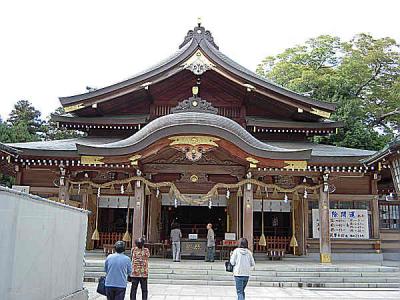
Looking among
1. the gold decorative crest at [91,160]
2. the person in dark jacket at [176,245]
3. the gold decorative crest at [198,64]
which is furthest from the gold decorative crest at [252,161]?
the gold decorative crest at [91,160]

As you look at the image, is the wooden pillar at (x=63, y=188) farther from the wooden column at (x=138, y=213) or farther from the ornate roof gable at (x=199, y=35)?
the ornate roof gable at (x=199, y=35)

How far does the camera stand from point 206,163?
623 inches

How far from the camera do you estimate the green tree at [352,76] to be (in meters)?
31.5

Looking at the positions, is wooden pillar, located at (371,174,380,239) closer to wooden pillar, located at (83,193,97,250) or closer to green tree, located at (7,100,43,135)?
wooden pillar, located at (83,193,97,250)

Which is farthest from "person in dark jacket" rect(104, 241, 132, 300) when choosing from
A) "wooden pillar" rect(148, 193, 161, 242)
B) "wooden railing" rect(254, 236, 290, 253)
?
"wooden railing" rect(254, 236, 290, 253)

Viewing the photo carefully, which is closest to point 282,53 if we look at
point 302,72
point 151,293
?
point 302,72

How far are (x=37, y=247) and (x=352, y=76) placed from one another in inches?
1302

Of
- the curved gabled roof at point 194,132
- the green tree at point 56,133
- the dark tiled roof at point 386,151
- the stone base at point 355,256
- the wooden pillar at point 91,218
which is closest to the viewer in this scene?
the dark tiled roof at point 386,151

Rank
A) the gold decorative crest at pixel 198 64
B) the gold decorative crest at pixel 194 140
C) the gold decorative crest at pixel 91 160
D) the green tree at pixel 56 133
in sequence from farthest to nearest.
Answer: the green tree at pixel 56 133 < the gold decorative crest at pixel 198 64 < the gold decorative crest at pixel 91 160 < the gold decorative crest at pixel 194 140

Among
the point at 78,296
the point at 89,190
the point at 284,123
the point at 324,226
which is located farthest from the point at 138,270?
the point at 284,123

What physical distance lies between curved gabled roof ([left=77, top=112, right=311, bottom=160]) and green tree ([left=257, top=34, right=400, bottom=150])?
16.0 m

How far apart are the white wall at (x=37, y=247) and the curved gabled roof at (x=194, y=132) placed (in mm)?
6237

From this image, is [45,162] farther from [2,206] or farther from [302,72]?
[302,72]

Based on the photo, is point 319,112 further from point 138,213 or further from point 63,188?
point 63,188
